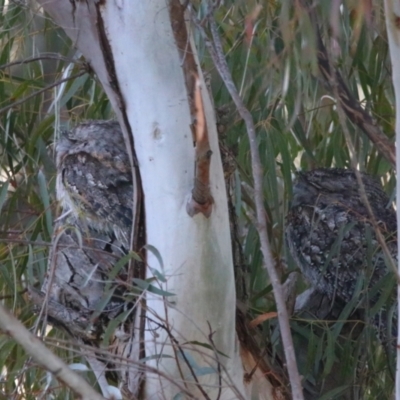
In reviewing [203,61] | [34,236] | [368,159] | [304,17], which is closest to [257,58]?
[203,61]

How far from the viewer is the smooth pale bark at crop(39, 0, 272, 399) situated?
4.08ft

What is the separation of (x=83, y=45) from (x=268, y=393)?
2.49ft

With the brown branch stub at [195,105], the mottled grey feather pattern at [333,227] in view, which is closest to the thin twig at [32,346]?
the brown branch stub at [195,105]

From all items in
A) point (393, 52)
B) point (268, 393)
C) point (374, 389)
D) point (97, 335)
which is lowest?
point (374, 389)

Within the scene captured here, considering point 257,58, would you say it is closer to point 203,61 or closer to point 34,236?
point 203,61

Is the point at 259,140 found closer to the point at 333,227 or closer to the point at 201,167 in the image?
the point at 333,227

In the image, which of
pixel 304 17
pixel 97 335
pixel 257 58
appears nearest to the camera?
pixel 304 17

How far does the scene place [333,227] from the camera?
6.41ft

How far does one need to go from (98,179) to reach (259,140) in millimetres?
386

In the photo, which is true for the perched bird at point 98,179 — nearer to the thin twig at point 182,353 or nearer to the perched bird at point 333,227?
the thin twig at point 182,353

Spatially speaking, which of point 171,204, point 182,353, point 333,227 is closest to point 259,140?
point 333,227

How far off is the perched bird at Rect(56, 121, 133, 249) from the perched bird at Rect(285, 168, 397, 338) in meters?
0.53

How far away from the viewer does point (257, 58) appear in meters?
1.82

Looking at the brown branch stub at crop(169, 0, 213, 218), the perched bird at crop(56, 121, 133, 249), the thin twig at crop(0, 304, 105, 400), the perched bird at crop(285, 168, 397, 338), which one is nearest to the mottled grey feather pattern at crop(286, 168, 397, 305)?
the perched bird at crop(285, 168, 397, 338)
